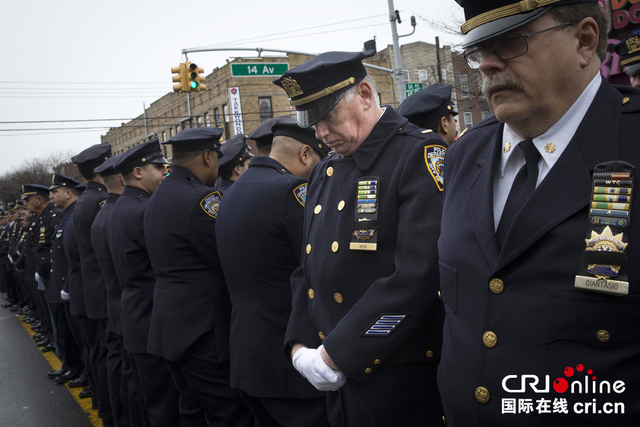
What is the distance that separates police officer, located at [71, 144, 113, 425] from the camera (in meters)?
5.36

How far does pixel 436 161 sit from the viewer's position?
86.0 inches

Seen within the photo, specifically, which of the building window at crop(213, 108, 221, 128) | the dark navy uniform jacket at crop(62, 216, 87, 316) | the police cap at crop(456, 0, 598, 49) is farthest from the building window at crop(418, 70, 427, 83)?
the police cap at crop(456, 0, 598, 49)

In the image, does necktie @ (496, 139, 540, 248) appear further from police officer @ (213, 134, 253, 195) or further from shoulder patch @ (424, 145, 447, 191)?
police officer @ (213, 134, 253, 195)

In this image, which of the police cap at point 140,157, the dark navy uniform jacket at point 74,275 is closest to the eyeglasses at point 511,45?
the police cap at point 140,157

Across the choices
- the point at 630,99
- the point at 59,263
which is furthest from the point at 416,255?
the point at 59,263

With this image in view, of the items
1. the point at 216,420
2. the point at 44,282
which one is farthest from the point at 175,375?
the point at 44,282

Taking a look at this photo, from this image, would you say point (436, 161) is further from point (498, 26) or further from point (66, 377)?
point (66, 377)

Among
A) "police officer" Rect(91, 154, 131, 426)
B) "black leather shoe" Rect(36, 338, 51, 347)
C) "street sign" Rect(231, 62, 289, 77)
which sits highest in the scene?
"street sign" Rect(231, 62, 289, 77)

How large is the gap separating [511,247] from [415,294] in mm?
581

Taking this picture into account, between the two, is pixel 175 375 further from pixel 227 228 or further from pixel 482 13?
pixel 482 13

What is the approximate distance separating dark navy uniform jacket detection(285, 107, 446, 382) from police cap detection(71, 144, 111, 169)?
14.5 ft

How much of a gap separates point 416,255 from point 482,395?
0.61 meters

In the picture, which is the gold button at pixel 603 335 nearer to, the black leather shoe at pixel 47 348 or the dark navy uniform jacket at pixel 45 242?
the dark navy uniform jacket at pixel 45 242

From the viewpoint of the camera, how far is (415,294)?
2.00 m
